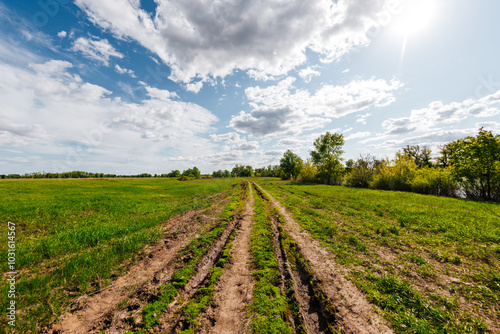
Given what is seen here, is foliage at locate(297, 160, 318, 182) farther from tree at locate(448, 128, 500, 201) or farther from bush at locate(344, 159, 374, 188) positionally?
tree at locate(448, 128, 500, 201)

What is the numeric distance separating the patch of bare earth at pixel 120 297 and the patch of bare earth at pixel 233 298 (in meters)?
2.01

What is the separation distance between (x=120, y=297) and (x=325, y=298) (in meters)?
5.92

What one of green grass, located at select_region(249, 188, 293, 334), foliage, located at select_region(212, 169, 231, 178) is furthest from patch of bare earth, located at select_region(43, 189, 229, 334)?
foliage, located at select_region(212, 169, 231, 178)

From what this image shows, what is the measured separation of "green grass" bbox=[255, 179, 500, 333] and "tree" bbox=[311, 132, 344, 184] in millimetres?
39176

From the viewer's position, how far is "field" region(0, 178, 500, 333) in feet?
12.9

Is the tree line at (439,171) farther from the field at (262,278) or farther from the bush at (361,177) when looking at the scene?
the field at (262,278)

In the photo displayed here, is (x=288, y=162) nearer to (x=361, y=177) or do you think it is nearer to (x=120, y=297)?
(x=361, y=177)

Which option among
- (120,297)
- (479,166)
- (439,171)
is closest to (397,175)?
(439,171)

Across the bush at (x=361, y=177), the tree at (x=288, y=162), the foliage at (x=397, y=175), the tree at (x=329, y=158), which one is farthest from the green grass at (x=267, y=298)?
the tree at (x=288, y=162)

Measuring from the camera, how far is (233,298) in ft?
15.3

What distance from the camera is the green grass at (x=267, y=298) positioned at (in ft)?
12.1

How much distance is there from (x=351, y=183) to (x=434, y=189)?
16019 millimetres

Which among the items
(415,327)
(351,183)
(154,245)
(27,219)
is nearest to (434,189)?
(351,183)

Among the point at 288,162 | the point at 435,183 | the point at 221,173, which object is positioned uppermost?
the point at 288,162
